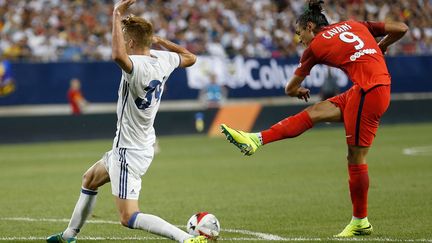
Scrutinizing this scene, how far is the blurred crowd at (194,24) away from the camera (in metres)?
29.2

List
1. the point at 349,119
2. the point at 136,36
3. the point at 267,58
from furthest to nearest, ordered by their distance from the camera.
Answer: the point at 267,58
the point at 349,119
the point at 136,36

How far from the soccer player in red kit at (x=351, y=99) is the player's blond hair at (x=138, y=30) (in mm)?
1713

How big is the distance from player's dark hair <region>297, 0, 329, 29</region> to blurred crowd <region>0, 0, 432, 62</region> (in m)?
20.1

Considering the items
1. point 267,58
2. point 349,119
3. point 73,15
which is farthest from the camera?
point 267,58

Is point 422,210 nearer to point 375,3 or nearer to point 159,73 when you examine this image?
point 159,73

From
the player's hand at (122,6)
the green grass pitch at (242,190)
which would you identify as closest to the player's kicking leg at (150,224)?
the green grass pitch at (242,190)

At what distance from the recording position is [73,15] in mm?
30328

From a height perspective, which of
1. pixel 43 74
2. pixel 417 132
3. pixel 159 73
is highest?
pixel 159 73

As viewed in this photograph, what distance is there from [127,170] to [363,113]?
2.60 meters

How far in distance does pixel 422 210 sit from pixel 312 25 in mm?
3267

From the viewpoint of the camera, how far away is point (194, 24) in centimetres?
3219

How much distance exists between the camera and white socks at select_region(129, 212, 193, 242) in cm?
749

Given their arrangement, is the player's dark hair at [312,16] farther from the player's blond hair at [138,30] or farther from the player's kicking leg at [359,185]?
the player's blond hair at [138,30]

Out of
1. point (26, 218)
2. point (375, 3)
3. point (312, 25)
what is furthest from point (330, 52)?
point (375, 3)
